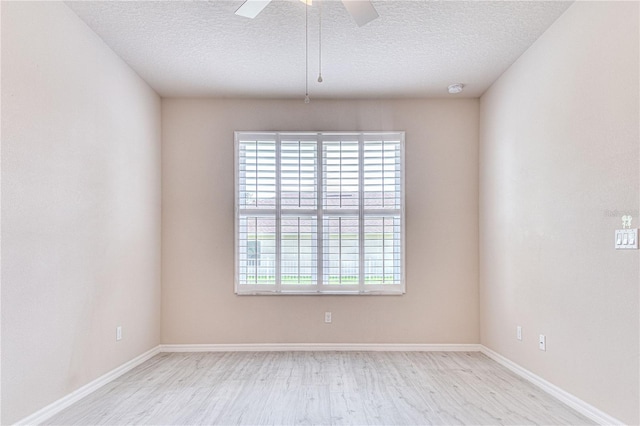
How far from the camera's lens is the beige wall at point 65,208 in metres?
2.29

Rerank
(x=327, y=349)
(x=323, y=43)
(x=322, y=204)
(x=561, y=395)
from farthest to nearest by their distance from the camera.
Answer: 1. (x=322, y=204)
2. (x=327, y=349)
3. (x=323, y=43)
4. (x=561, y=395)

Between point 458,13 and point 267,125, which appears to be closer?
point 458,13

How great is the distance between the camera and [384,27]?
296 cm

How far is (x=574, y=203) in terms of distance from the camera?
2711 millimetres

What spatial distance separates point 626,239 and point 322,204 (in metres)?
2.69

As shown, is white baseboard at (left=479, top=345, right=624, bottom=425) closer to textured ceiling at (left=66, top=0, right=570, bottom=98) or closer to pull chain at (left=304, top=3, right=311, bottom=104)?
textured ceiling at (left=66, top=0, right=570, bottom=98)

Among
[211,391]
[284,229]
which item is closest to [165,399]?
[211,391]

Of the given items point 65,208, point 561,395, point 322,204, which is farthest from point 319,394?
point 65,208

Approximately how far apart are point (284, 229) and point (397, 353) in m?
1.73

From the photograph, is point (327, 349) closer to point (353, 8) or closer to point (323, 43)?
point (323, 43)

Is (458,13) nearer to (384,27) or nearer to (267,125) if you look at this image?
(384,27)

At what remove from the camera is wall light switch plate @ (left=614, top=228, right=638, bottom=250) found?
2.20m

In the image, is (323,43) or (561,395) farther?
(323,43)

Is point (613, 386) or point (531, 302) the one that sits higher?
point (531, 302)
